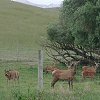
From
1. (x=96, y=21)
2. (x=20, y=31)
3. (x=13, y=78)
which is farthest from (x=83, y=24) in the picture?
(x=20, y=31)

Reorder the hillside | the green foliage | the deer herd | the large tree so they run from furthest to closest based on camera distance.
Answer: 1. the hillside
2. the large tree
3. the green foliage
4. the deer herd

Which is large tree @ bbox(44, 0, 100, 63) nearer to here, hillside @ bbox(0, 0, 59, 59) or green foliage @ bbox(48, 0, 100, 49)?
green foliage @ bbox(48, 0, 100, 49)

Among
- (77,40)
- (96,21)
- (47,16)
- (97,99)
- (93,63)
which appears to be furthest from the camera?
(47,16)

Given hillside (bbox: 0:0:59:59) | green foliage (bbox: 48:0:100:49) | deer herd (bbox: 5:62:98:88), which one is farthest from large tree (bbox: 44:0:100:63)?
hillside (bbox: 0:0:59:59)

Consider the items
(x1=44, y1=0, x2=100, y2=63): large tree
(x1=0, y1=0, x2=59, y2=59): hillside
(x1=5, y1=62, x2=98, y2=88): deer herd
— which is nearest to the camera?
(x1=5, y1=62, x2=98, y2=88): deer herd

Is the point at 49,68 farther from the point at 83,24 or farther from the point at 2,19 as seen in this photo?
the point at 2,19

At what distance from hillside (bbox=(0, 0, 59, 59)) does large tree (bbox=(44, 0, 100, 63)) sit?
17632mm

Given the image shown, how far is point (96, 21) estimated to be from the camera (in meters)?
28.3

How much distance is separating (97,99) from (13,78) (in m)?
11.8

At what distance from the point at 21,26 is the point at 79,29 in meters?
47.6

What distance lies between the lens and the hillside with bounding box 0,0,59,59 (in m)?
62.1

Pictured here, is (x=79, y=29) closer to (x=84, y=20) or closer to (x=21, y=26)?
(x=84, y=20)

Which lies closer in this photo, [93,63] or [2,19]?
[93,63]

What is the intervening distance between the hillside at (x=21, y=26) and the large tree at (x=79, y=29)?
17.6m
